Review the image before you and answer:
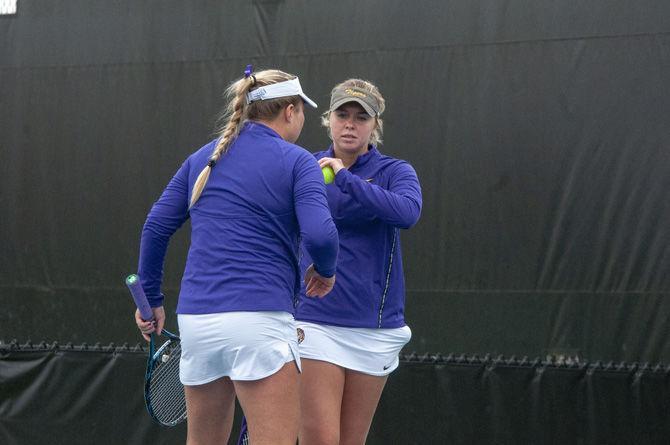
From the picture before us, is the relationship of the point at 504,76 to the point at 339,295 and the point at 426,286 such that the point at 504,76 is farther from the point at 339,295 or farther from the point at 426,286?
the point at 339,295

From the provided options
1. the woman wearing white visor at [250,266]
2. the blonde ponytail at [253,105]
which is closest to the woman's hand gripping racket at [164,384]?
the woman wearing white visor at [250,266]

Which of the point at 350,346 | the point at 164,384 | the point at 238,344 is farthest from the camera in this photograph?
the point at 350,346

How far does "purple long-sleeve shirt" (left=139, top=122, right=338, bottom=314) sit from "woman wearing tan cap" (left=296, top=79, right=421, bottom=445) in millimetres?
489

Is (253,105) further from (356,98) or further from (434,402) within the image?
(434,402)

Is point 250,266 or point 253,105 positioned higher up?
point 253,105

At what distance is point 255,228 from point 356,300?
0.72 meters

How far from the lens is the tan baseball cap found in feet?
10.7

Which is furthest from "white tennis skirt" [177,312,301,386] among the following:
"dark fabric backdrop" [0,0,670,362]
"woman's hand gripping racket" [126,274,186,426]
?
"dark fabric backdrop" [0,0,670,362]

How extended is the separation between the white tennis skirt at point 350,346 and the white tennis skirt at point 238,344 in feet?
1.82

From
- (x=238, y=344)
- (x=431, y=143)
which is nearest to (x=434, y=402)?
(x=431, y=143)

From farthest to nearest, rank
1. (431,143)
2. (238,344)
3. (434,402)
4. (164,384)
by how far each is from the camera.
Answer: (431,143)
(434,402)
(164,384)
(238,344)

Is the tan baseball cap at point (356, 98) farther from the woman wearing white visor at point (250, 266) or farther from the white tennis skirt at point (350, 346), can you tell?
the white tennis skirt at point (350, 346)

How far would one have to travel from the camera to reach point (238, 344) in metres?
2.53

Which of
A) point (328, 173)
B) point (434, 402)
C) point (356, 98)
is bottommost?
point (434, 402)
